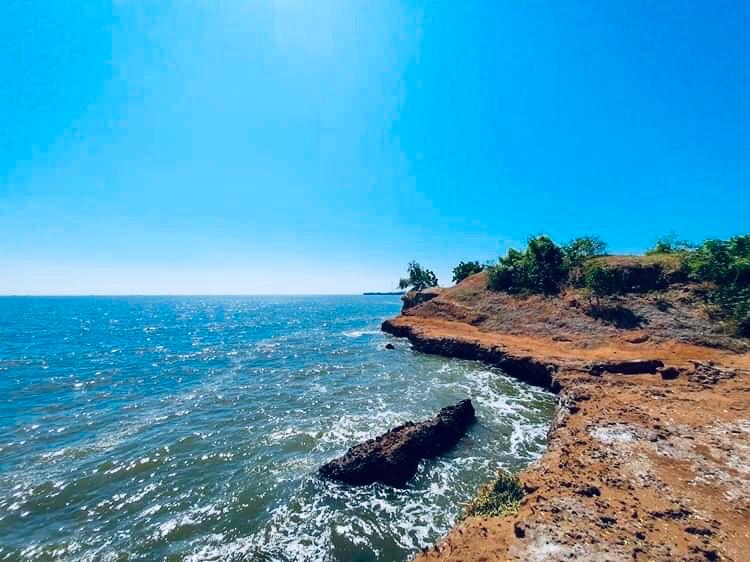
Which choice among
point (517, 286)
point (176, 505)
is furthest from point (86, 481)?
point (517, 286)

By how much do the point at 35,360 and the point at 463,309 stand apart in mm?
51574

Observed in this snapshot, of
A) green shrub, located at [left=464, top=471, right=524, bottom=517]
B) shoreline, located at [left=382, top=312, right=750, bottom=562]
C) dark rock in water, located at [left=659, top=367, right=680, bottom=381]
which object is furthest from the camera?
dark rock in water, located at [left=659, top=367, right=680, bottom=381]

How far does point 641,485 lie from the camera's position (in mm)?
9094

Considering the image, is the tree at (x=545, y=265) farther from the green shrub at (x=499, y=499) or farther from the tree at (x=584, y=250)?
the green shrub at (x=499, y=499)

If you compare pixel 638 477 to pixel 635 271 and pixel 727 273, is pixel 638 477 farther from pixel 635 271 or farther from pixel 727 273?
pixel 635 271

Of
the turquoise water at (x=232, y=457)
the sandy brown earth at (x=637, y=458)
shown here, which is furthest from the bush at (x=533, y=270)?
the turquoise water at (x=232, y=457)

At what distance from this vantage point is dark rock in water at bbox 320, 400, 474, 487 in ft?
38.8

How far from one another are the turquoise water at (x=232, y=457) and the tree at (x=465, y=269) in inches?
1899

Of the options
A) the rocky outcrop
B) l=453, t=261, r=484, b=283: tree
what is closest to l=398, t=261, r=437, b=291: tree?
l=453, t=261, r=484, b=283: tree

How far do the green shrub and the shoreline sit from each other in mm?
263

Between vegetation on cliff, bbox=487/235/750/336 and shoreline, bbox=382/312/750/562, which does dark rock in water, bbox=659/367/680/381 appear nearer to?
shoreline, bbox=382/312/750/562

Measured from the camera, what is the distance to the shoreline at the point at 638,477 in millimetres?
7090

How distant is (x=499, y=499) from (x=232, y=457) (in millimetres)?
11315

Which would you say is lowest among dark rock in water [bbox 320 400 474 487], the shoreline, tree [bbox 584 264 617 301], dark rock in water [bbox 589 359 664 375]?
dark rock in water [bbox 320 400 474 487]
